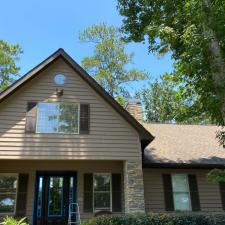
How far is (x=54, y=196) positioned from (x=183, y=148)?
6561 mm

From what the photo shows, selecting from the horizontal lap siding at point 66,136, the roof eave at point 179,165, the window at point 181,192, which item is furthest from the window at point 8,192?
the window at point 181,192

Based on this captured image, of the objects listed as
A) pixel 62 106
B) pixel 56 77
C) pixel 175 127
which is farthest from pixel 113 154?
pixel 175 127

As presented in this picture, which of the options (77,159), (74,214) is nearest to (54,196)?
(74,214)

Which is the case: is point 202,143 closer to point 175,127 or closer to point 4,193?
point 175,127

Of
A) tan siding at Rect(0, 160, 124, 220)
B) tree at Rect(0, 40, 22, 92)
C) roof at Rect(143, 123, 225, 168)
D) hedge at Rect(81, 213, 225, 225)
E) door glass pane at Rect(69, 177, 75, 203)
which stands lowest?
hedge at Rect(81, 213, 225, 225)

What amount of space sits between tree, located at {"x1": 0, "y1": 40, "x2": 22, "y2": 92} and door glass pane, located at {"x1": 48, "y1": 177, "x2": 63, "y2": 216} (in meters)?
20.6

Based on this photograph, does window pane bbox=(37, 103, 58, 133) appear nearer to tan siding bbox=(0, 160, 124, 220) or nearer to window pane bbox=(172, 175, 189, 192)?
tan siding bbox=(0, 160, 124, 220)

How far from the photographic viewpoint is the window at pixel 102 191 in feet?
41.6

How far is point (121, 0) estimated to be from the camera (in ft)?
44.5

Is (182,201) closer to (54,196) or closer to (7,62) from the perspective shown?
(54,196)

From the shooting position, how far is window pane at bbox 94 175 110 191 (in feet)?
42.5

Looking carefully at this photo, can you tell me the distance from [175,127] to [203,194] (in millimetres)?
5793

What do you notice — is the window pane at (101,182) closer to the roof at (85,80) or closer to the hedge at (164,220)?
the roof at (85,80)

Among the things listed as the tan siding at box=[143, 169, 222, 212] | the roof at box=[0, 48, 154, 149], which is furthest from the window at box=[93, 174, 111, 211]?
the roof at box=[0, 48, 154, 149]
